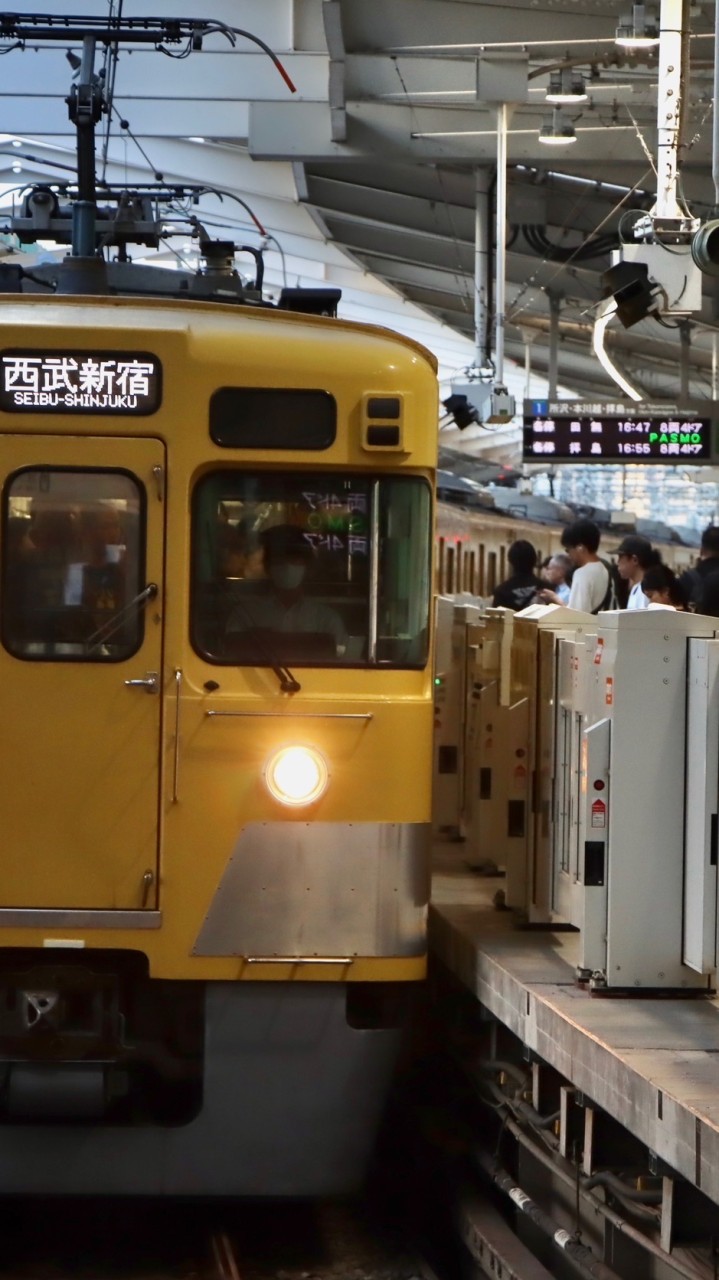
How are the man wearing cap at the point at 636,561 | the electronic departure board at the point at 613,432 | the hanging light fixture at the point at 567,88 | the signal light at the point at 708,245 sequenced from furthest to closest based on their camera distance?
1. the electronic departure board at the point at 613,432
2. the hanging light fixture at the point at 567,88
3. the man wearing cap at the point at 636,561
4. the signal light at the point at 708,245

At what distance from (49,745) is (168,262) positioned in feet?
71.2

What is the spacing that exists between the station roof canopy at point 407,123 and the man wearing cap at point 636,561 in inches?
77.8

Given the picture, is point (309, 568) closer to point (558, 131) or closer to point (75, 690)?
point (75, 690)

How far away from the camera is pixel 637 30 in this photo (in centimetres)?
1109

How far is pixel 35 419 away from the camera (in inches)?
212

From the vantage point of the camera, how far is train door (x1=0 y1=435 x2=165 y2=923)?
5367 millimetres

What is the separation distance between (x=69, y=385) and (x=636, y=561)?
508cm

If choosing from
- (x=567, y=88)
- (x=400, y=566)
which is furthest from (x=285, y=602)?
(x=567, y=88)

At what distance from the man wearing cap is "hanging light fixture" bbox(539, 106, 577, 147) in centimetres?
470

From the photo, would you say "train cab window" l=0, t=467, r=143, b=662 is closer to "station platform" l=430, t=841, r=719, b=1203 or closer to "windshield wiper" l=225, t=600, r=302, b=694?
"windshield wiper" l=225, t=600, r=302, b=694

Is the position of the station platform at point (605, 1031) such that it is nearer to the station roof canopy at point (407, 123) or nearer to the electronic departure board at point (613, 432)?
the station roof canopy at point (407, 123)

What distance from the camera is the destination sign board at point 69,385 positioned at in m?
5.40

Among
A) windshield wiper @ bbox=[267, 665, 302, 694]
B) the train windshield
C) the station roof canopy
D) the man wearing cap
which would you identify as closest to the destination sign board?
the train windshield

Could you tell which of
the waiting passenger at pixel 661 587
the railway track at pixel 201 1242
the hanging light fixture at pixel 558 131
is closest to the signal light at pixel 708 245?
the waiting passenger at pixel 661 587
